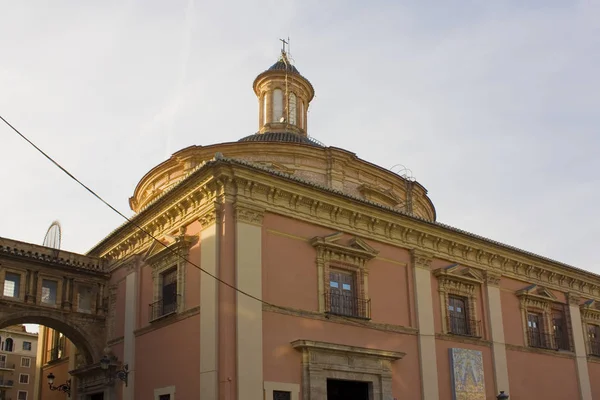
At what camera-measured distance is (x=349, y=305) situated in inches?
634

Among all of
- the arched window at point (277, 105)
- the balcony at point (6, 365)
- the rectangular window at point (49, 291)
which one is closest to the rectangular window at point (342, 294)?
the rectangular window at point (49, 291)

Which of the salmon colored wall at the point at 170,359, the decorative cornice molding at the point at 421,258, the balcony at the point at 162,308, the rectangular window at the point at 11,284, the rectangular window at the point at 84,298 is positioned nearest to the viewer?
the salmon colored wall at the point at 170,359

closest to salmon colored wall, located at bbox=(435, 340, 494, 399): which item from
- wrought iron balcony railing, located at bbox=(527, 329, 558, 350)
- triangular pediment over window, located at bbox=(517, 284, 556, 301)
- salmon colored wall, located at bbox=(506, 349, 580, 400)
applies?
salmon colored wall, located at bbox=(506, 349, 580, 400)

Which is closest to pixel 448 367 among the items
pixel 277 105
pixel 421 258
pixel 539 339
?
pixel 421 258

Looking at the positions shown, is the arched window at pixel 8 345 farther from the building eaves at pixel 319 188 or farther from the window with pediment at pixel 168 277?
the window with pediment at pixel 168 277

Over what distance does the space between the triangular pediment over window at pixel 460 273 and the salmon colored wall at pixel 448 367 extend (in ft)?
5.90

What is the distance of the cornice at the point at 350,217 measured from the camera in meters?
14.8

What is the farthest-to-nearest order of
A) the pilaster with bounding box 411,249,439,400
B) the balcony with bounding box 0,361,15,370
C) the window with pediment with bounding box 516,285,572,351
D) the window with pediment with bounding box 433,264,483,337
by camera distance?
1. the balcony with bounding box 0,361,15,370
2. the window with pediment with bounding box 516,285,572,351
3. the window with pediment with bounding box 433,264,483,337
4. the pilaster with bounding box 411,249,439,400

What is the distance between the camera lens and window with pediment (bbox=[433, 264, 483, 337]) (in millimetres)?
18250

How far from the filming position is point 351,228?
16688mm

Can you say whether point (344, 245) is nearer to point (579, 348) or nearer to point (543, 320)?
point (543, 320)

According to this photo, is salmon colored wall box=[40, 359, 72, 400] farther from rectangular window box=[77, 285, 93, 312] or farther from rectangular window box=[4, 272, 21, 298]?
rectangular window box=[4, 272, 21, 298]

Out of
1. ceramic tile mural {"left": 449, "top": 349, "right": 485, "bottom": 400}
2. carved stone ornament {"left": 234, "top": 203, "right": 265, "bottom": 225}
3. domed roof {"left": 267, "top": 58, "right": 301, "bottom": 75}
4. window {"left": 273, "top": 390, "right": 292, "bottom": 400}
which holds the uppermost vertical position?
domed roof {"left": 267, "top": 58, "right": 301, "bottom": 75}

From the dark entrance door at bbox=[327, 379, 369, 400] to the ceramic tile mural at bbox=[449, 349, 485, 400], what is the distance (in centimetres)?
297
